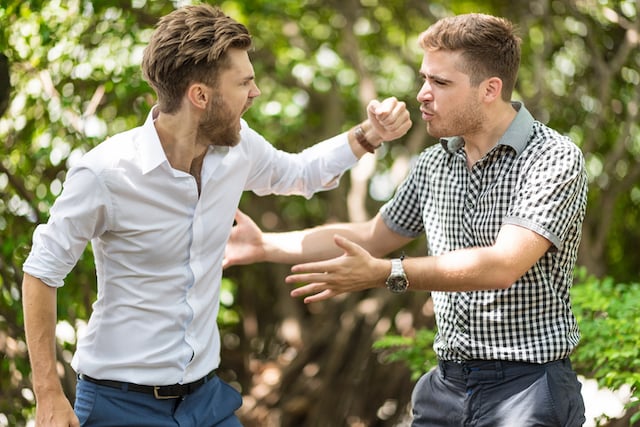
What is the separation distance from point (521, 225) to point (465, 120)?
0.46 metres

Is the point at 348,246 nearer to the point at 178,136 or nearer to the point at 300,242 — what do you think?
the point at 178,136

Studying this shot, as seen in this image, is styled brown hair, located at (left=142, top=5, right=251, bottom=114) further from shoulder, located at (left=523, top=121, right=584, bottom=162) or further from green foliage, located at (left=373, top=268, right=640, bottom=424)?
green foliage, located at (left=373, top=268, right=640, bottom=424)

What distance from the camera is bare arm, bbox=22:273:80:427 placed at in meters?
2.87

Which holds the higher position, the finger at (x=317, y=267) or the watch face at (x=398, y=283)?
the finger at (x=317, y=267)

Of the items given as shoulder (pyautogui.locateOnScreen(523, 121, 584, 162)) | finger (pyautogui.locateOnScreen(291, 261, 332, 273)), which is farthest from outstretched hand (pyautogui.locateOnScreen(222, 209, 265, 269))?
A: shoulder (pyautogui.locateOnScreen(523, 121, 584, 162))

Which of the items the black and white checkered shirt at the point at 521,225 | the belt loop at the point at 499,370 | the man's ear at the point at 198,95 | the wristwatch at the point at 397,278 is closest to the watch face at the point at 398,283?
the wristwatch at the point at 397,278

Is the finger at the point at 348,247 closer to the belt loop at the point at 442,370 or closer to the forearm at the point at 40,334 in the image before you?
the belt loop at the point at 442,370

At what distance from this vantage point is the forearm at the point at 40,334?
2875 millimetres

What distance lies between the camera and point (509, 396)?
3184mm

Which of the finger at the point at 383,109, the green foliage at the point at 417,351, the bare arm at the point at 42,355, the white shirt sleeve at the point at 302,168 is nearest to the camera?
the bare arm at the point at 42,355

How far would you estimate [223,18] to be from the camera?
3154 mm

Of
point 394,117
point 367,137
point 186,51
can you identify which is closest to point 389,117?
point 394,117

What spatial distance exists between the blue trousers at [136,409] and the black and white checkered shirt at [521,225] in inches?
34.9

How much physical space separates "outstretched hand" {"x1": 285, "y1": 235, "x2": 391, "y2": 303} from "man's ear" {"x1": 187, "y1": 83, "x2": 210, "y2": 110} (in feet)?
2.07
